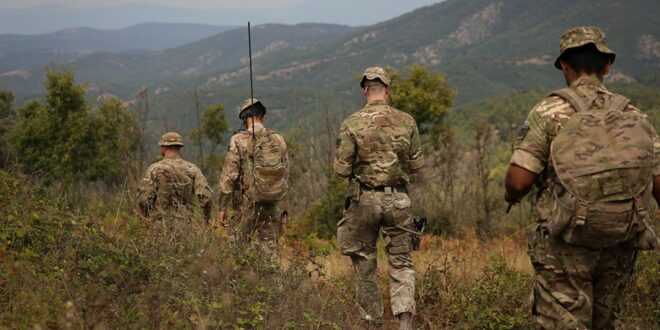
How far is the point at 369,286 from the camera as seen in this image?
431cm

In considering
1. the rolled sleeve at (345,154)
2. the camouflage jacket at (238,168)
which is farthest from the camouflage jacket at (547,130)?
the camouflage jacket at (238,168)

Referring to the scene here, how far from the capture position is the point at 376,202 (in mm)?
4211

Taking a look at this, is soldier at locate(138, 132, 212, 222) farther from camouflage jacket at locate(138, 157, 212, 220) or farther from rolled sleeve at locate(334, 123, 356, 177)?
rolled sleeve at locate(334, 123, 356, 177)

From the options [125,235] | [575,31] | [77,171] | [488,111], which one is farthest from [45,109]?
[488,111]

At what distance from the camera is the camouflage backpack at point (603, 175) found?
2.64 metres

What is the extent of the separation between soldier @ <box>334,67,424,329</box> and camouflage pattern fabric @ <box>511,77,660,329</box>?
1.40 metres

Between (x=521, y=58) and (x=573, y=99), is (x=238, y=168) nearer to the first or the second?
(x=573, y=99)

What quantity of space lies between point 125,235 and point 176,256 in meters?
0.51

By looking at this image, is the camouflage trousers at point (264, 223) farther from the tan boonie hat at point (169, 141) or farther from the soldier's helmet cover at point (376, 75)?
the soldier's helmet cover at point (376, 75)

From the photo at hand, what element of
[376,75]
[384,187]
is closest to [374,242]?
[384,187]

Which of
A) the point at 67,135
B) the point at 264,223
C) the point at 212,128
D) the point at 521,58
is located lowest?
the point at 521,58

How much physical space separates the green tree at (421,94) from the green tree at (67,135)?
1202 centimetres

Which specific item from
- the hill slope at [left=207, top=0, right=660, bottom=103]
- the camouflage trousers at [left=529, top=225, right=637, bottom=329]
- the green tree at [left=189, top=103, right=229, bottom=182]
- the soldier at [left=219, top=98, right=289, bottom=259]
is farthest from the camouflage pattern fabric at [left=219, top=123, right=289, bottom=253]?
the hill slope at [left=207, top=0, right=660, bottom=103]

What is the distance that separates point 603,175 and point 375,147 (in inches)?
73.7
